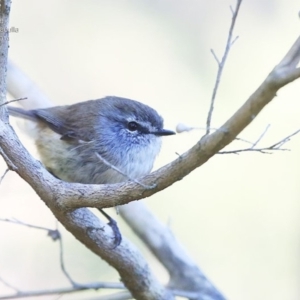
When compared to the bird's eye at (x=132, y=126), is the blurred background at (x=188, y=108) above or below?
above

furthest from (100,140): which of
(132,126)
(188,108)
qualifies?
(188,108)

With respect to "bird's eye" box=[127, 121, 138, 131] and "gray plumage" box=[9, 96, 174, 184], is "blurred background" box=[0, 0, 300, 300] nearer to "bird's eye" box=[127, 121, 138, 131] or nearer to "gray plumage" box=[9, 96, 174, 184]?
"gray plumage" box=[9, 96, 174, 184]

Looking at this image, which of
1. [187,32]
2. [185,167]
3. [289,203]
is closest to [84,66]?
[187,32]

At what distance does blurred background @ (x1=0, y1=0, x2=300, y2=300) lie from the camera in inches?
178

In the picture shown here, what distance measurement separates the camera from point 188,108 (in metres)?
4.75

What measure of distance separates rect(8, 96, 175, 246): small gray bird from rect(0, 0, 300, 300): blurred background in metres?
1.13

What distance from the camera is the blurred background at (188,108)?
14.9ft

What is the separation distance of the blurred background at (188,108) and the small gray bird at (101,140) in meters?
1.13

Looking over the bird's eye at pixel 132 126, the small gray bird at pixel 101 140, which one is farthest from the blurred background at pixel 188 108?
the bird's eye at pixel 132 126

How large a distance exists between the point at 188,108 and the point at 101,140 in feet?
5.88

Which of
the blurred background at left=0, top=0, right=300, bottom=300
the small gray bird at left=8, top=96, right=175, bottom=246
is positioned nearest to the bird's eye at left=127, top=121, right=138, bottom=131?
the small gray bird at left=8, top=96, right=175, bottom=246

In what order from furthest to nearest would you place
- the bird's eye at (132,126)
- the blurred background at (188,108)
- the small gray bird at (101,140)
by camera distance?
the blurred background at (188,108)
the bird's eye at (132,126)
the small gray bird at (101,140)

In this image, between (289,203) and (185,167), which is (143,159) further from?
(289,203)

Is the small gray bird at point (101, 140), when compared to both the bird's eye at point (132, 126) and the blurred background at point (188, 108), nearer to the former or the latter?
the bird's eye at point (132, 126)
